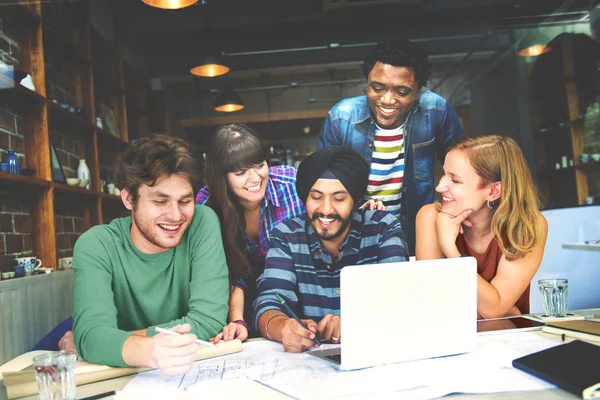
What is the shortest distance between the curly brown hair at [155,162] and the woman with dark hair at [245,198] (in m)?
0.11

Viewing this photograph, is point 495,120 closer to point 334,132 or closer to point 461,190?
point 461,190

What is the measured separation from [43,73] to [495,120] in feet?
7.20

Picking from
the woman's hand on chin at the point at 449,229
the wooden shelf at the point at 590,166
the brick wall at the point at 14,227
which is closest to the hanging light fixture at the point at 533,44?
the wooden shelf at the point at 590,166

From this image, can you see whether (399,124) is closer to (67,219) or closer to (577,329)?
(577,329)

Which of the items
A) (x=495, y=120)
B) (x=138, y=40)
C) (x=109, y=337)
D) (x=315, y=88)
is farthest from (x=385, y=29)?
(x=109, y=337)

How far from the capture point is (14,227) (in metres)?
2.34

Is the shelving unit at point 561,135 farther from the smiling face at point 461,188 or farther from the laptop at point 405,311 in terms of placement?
the laptop at point 405,311

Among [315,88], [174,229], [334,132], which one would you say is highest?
[315,88]

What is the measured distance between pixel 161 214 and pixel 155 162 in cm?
25

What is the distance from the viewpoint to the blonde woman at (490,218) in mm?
2412

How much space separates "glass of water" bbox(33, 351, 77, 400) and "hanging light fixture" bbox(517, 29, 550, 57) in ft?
8.35

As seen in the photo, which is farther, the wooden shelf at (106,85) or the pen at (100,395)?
the wooden shelf at (106,85)

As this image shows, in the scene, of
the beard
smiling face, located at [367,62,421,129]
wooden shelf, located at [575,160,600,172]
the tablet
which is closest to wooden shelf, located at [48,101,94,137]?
the beard

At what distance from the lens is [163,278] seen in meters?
2.15
